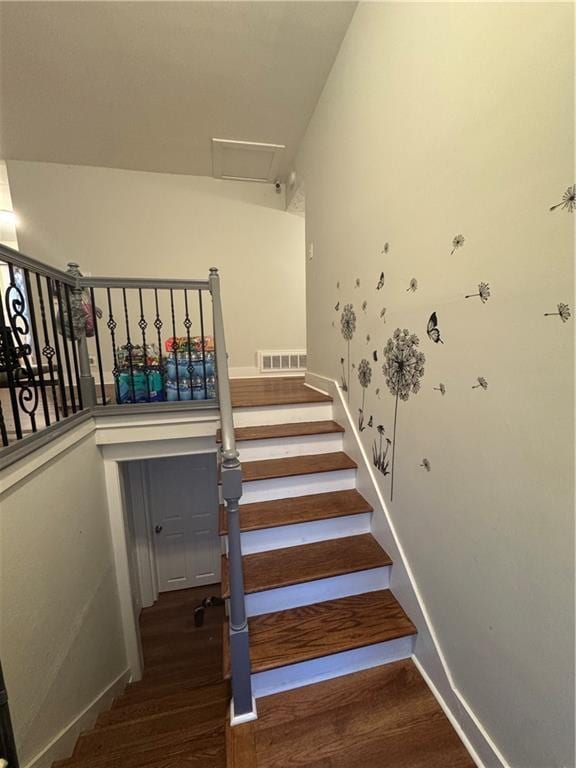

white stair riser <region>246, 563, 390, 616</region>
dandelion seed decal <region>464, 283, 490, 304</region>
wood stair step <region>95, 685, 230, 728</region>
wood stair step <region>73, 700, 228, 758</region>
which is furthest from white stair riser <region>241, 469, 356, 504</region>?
dandelion seed decal <region>464, 283, 490, 304</region>

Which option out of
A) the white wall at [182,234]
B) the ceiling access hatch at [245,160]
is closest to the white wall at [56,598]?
the white wall at [182,234]

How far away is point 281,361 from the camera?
4.18 meters

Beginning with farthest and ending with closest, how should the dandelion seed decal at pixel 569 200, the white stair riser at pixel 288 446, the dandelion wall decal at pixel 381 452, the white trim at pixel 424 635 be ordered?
1. the white stair riser at pixel 288 446
2. the dandelion wall decal at pixel 381 452
3. the white trim at pixel 424 635
4. the dandelion seed decal at pixel 569 200

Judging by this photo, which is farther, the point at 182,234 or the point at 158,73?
the point at 182,234

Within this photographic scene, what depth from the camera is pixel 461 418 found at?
1128 mm

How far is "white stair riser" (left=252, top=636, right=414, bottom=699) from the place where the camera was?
130 centimetres

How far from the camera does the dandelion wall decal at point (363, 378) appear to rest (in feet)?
5.98

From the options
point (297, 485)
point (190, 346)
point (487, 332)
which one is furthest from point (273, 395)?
point (487, 332)

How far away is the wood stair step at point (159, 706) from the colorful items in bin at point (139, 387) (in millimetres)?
1847

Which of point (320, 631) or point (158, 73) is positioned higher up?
point (158, 73)

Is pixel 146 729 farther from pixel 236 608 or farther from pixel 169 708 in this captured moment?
pixel 236 608

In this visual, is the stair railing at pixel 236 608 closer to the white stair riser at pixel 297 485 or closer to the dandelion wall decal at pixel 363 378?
the white stair riser at pixel 297 485

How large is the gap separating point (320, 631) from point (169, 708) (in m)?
1.22

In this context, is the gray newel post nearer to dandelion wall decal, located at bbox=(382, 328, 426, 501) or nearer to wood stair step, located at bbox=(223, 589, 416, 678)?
wood stair step, located at bbox=(223, 589, 416, 678)
